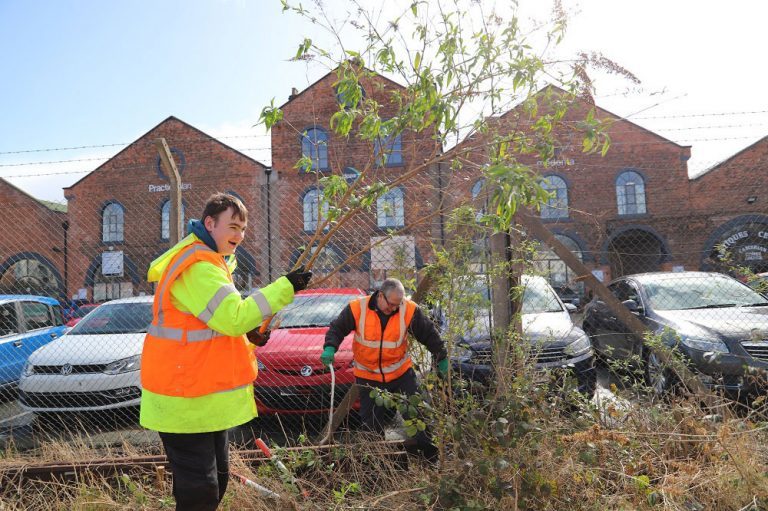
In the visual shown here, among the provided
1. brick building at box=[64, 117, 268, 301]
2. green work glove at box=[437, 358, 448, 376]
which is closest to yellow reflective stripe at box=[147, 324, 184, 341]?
green work glove at box=[437, 358, 448, 376]

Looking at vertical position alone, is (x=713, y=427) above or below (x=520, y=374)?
A: below

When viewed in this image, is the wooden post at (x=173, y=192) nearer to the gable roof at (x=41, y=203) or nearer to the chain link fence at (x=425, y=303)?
the chain link fence at (x=425, y=303)

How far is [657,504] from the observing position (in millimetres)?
2604

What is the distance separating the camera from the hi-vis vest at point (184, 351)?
220 cm

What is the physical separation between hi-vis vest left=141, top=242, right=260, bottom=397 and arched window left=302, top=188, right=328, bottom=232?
2.44 ft

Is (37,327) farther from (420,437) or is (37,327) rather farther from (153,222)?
(153,222)

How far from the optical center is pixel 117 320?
21.0 feet

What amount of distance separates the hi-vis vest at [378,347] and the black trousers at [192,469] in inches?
68.5

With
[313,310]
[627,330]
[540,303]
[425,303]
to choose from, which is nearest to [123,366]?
[313,310]

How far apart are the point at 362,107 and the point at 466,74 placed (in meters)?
0.59

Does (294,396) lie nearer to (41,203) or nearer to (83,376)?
(83,376)

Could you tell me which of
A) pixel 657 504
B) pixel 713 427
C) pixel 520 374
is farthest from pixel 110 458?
pixel 713 427

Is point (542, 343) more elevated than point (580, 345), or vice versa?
point (542, 343)

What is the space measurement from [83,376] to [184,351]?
3.89 meters
